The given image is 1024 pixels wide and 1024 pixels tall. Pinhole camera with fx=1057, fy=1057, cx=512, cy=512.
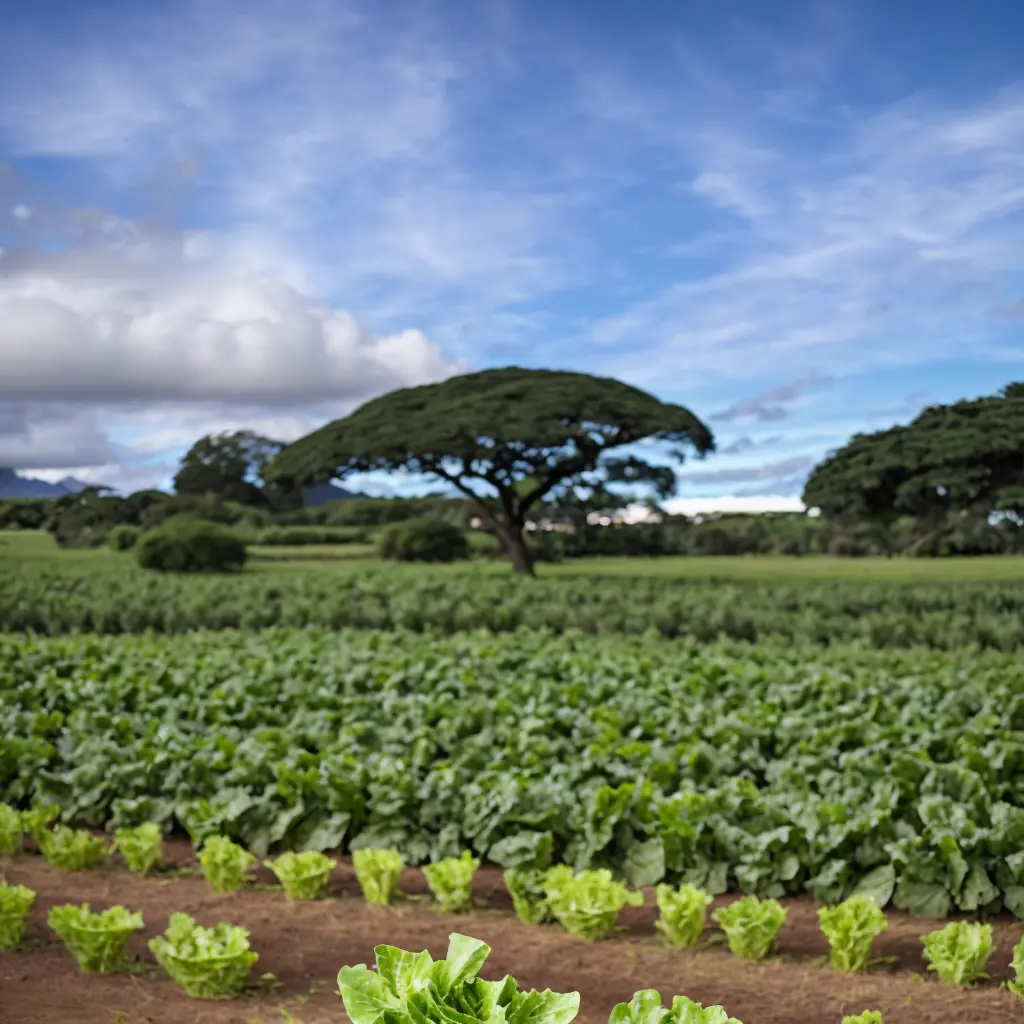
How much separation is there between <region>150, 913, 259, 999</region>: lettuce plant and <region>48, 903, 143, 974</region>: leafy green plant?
17cm

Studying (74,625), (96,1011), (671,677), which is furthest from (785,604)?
(96,1011)

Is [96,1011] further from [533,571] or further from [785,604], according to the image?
[533,571]

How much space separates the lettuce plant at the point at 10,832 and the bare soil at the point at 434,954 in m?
0.37

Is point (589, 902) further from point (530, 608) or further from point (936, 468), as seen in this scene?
point (936, 468)

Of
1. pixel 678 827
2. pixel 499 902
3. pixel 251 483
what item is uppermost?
pixel 251 483

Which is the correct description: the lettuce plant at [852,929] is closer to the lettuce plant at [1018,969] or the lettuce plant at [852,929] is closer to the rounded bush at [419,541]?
the lettuce plant at [1018,969]

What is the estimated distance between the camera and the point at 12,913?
383 centimetres

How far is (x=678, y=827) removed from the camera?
14.9 feet

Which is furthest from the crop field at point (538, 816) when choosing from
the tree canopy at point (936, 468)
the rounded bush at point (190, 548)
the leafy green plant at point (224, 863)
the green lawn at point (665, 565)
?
the rounded bush at point (190, 548)

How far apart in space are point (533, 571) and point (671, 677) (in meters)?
12.1

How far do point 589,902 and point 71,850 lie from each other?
2.51m

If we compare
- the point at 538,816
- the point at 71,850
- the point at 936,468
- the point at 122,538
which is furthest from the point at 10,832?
the point at 122,538

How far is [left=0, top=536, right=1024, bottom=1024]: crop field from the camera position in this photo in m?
3.65

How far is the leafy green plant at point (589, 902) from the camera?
4.00 meters
